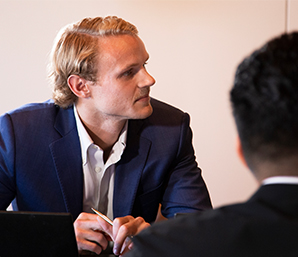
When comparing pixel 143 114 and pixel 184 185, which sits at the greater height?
pixel 143 114

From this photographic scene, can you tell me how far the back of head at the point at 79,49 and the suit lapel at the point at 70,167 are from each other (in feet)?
0.53

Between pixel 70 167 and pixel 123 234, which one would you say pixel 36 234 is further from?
pixel 70 167

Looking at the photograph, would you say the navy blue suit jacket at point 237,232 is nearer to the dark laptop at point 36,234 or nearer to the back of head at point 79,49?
the dark laptop at point 36,234

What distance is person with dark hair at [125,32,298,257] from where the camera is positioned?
521 millimetres

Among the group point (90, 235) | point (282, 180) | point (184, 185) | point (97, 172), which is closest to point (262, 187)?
point (282, 180)

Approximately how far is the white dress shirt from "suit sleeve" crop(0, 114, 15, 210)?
246 mm

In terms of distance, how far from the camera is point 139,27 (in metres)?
2.55

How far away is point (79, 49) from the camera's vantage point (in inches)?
60.0

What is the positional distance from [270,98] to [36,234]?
0.68 metres

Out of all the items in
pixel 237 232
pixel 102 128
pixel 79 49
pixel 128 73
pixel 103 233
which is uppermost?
pixel 79 49

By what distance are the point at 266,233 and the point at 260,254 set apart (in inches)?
1.1

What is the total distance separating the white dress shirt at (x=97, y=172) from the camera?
4.99 feet

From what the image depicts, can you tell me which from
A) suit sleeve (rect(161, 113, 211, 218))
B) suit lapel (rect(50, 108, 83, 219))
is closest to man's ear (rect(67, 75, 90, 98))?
suit lapel (rect(50, 108, 83, 219))

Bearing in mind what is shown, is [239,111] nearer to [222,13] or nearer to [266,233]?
[266,233]
